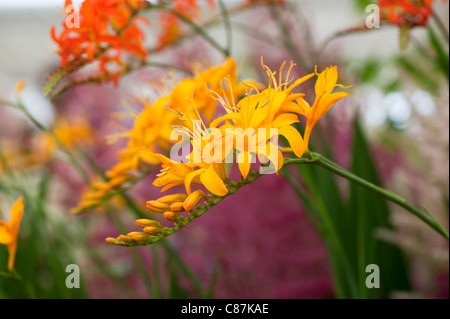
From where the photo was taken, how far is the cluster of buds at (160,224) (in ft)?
0.62

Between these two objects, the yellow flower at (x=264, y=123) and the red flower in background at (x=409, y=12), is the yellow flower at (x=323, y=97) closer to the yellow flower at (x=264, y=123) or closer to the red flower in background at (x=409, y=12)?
the yellow flower at (x=264, y=123)

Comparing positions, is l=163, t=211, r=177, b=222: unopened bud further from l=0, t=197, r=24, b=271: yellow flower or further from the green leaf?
the green leaf

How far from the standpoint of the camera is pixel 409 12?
0.95ft

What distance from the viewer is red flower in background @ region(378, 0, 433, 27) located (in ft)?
0.93

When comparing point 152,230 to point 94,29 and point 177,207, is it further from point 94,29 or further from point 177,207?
point 94,29

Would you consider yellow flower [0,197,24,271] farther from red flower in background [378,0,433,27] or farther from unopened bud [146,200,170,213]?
red flower in background [378,0,433,27]

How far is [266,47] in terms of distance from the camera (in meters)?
0.63

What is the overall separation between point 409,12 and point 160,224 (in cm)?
19

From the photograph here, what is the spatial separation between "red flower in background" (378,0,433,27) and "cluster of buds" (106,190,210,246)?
0.17 metres

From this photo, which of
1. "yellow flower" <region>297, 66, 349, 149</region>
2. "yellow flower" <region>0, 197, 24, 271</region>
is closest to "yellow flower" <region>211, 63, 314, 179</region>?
"yellow flower" <region>297, 66, 349, 149</region>

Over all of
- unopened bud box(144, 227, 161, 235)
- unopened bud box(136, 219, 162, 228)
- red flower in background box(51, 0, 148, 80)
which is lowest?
unopened bud box(144, 227, 161, 235)

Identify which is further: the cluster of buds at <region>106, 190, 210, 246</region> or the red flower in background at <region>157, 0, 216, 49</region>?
the red flower in background at <region>157, 0, 216, 49</region>

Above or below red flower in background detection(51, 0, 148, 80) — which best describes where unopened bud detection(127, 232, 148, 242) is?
below

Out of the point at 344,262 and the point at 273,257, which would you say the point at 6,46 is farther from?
the point at 344,262
